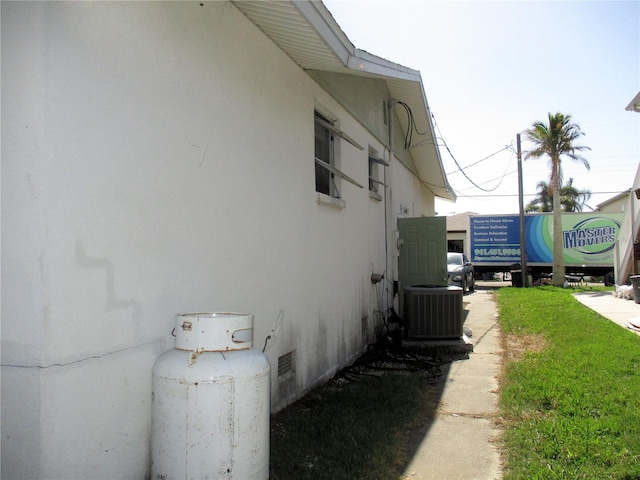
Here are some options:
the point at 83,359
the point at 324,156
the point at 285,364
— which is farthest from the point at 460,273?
the point at 83,359

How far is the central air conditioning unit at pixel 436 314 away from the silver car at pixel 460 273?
34.2ft

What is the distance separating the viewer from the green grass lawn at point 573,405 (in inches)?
142

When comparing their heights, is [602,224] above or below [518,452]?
above

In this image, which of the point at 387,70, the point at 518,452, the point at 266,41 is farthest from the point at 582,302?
the point at 266,41

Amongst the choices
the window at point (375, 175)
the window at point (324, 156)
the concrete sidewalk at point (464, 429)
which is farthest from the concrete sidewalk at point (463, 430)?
the window at point (375, 175)

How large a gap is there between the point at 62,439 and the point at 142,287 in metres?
0.94

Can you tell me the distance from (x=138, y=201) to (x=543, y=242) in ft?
87.9

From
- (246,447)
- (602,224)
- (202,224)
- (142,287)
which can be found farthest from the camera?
(602,224)

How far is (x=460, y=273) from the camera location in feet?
64.8

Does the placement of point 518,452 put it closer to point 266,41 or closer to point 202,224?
point 202,224

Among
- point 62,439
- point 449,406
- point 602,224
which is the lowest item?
point 449,406

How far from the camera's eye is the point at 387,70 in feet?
23.1

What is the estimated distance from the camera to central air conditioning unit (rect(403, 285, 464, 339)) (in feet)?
28.7

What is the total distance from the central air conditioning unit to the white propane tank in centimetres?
620
